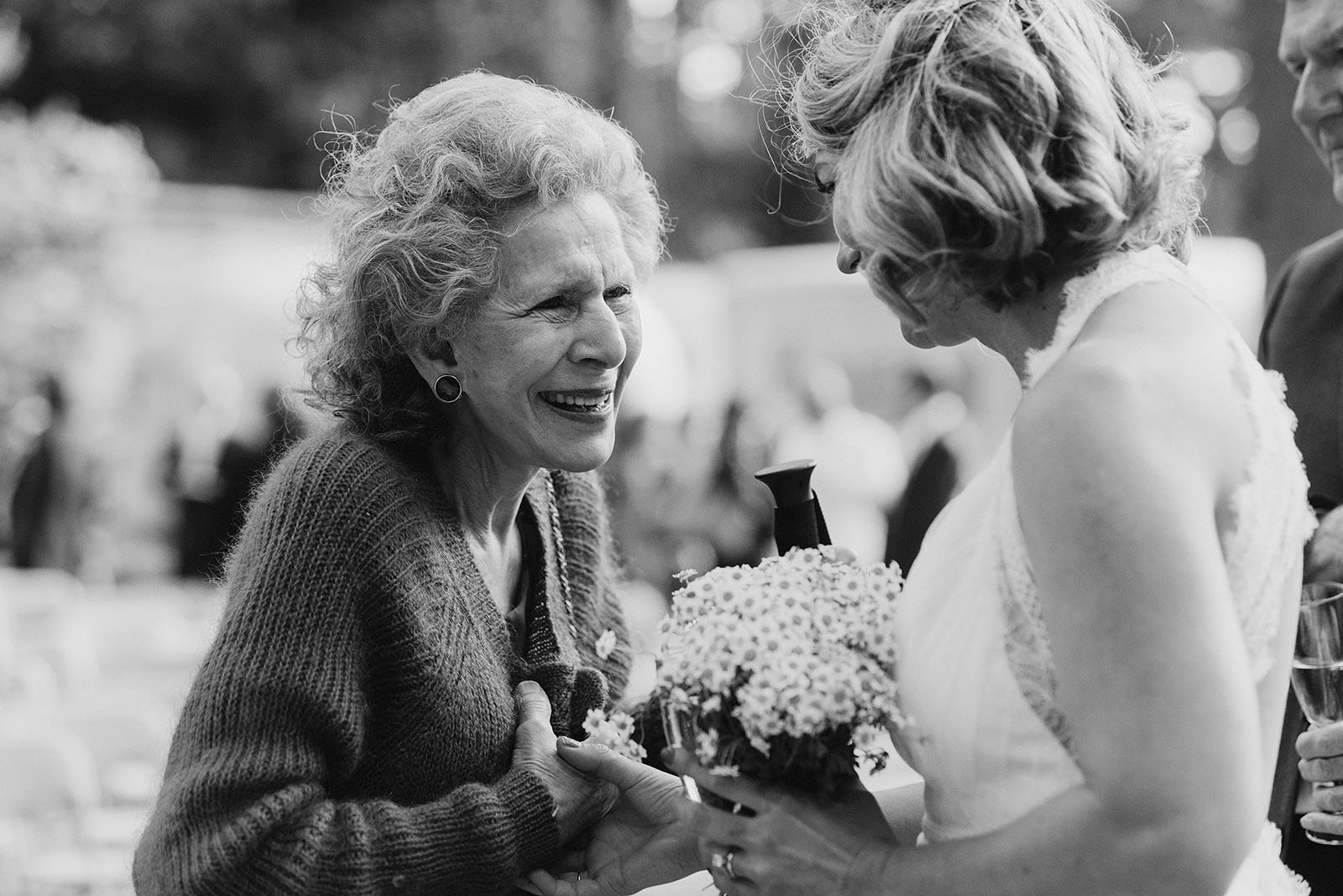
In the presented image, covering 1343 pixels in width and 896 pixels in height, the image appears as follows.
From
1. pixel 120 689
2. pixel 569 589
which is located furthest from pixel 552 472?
pixel 120 689

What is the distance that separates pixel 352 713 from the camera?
91.0 inches

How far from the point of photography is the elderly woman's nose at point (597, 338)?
8.73 ft

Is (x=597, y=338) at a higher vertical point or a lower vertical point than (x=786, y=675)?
higher

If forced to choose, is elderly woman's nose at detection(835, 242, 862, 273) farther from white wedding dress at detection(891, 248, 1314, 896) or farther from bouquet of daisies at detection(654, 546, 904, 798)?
bouquet of daisies at detection(654, 546, 904, 798)

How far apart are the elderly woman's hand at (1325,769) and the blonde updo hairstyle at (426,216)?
159cm

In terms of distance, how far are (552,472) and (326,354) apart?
2.09ft

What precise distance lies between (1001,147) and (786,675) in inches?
30.3

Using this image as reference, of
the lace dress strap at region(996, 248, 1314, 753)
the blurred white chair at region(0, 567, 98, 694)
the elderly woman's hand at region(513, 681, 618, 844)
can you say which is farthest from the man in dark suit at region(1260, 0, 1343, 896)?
the blurred white chair at region(0, 567, 98, 694)

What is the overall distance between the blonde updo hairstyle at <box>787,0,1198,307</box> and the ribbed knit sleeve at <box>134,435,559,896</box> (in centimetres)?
101

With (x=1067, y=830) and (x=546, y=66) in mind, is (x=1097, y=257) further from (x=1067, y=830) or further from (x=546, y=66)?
(x=546, y=66)

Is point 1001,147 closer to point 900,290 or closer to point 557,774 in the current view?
point 900,290

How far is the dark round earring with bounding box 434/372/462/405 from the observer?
2.67m

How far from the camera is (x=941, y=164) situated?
190 cm

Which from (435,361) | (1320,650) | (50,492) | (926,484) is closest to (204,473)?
(50,492)
